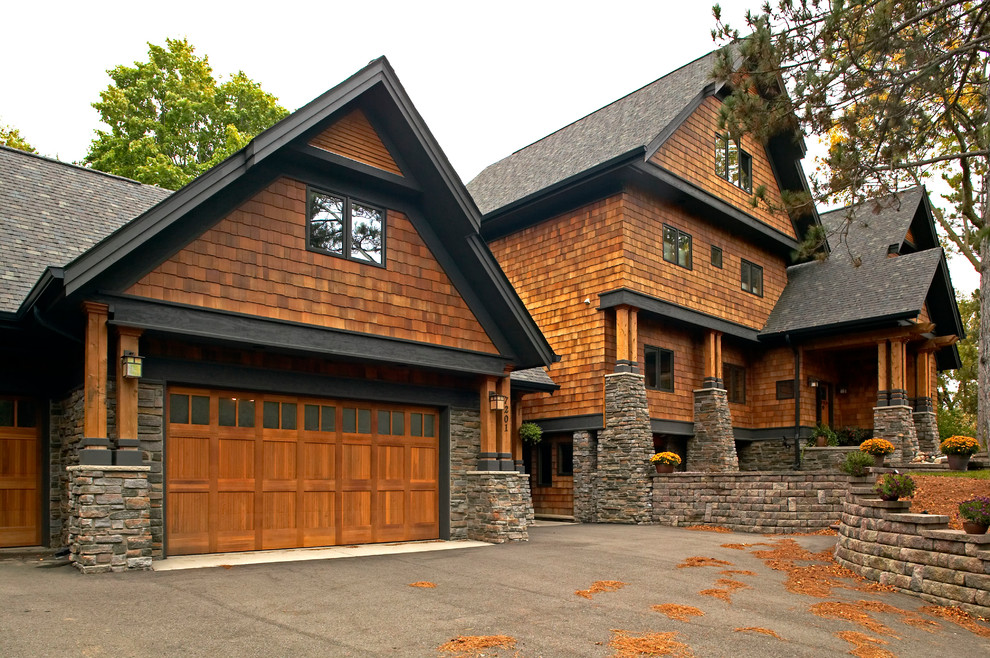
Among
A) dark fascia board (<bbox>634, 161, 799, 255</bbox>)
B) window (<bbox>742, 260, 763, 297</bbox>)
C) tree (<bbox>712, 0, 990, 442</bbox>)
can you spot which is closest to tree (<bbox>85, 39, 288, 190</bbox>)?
dark fascia board (<bbox>634, 161, 799, 255</bbox>)

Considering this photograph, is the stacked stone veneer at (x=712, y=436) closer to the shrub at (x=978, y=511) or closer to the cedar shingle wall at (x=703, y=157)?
the cedar shingle wall at (x=703, y=157)

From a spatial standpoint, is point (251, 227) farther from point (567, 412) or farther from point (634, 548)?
point (567, 412)

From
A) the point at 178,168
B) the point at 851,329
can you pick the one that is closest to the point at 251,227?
the point at 851,329

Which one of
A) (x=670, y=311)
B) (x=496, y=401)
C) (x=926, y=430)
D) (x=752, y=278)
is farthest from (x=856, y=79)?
(x=926, y=430)

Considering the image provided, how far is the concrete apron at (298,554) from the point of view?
31.5 ft

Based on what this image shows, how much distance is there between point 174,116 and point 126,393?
2525 centimetres

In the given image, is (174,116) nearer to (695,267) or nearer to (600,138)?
(600,138)

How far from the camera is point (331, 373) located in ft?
39.6

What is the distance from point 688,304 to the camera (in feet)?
67.9

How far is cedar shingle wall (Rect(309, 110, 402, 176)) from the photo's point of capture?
1182 centimetres

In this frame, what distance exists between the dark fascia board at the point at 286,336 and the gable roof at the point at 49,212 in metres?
1.94

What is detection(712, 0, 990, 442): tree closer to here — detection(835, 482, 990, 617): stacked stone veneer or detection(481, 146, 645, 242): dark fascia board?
detection(835, 482, 990, 617): stacked stone veneer

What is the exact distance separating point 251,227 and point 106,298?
2327 millimetres

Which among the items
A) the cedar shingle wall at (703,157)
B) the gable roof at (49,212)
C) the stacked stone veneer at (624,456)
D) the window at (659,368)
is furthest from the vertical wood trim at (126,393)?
the cedar shingle wall at (703,157)
